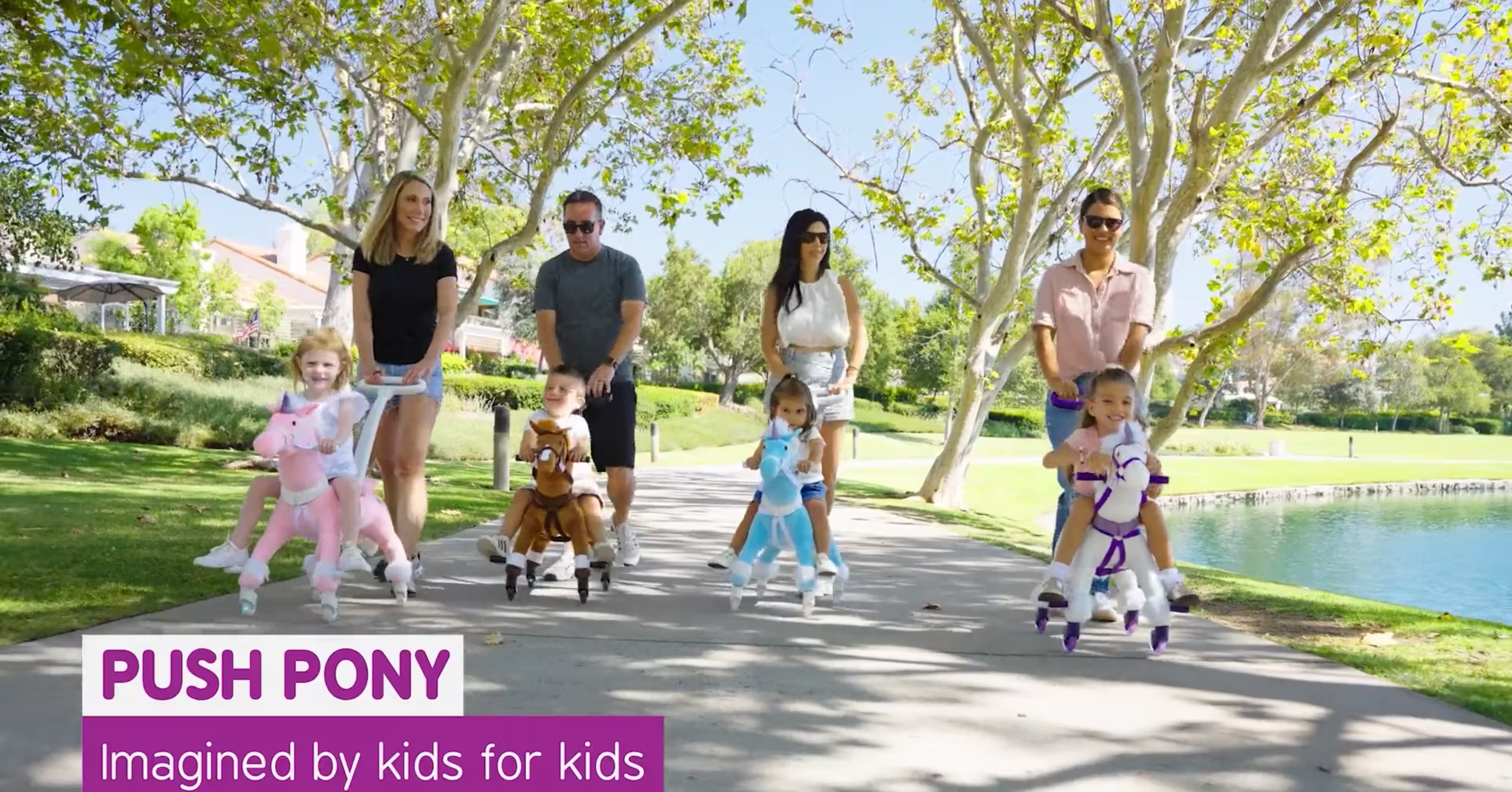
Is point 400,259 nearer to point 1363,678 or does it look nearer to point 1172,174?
point 1363,678

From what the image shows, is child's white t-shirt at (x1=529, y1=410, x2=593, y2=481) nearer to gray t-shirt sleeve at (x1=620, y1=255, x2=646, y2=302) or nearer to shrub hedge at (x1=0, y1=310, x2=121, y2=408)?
gray t-shirt sleeve at (x1=620, y1=255, x2=646, y2=302)

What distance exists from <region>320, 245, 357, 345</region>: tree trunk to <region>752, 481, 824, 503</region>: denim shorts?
1260 centimetres

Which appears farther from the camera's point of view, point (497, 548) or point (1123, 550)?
point (497, 548)

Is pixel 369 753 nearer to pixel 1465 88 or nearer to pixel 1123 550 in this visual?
pixel 1123 550

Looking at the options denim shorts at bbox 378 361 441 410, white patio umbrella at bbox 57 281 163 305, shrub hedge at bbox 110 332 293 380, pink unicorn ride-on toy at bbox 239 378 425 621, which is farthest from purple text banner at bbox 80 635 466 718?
white patio umbrella at bbox 57 281 163 305

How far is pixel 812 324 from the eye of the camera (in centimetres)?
626

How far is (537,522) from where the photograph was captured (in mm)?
5703

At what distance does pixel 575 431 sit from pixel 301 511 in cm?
134

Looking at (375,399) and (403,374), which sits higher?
(403,374)

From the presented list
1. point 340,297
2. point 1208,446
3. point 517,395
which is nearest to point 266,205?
point 340,297

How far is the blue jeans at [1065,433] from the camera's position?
549 centimetres

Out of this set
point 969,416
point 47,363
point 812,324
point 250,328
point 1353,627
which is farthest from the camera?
point 250,328

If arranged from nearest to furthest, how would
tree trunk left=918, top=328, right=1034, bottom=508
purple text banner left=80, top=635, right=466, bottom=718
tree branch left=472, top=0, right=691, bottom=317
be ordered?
purple text banner left=80, top=635, right=466, bottom=718, tree branch left=472, top=0, right=691, bottom=317, tree trunk left=918, top=328, right=1034, bottom=508

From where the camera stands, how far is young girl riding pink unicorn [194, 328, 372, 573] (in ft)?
16.5
